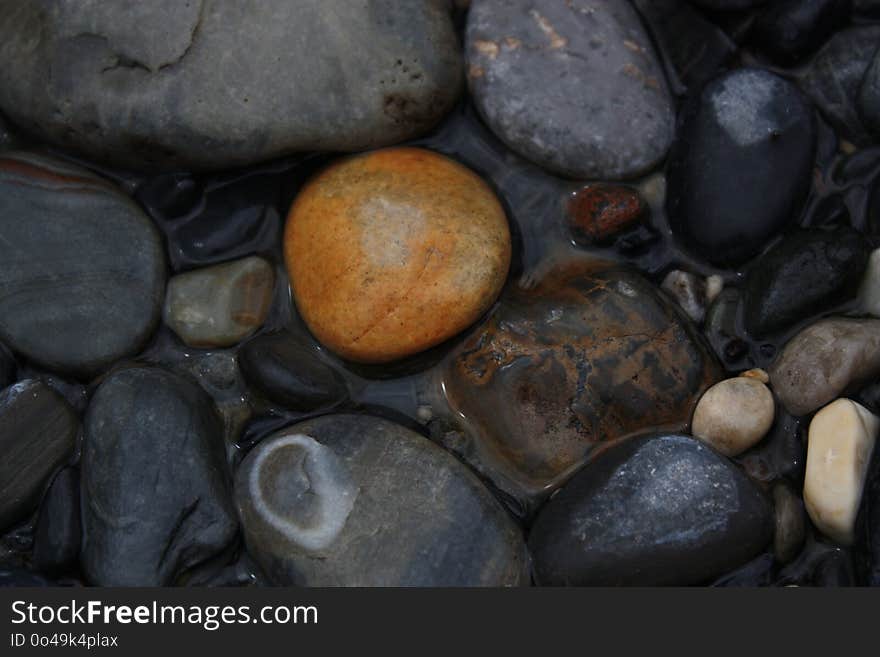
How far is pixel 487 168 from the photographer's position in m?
2.78

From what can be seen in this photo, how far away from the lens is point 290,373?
257cm

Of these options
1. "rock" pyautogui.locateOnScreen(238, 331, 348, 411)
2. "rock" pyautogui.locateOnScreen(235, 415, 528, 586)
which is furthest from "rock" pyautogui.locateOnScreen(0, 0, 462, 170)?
"rock" pyautogui.locateOnScreen(235, 415, 528, 586)

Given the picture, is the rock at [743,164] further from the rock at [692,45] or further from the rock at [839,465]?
the rock at [839,465]

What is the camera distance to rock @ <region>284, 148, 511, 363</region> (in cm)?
253

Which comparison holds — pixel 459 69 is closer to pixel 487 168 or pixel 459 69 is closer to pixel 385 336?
pixel 487 168

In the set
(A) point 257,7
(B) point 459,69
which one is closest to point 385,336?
(B) point 459,69

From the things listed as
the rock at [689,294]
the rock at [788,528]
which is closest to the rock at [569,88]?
the rock at [689,294]

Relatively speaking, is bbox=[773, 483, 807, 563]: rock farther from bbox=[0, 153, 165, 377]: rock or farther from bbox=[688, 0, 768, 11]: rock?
bbox=[0, 153, 165, 377]: rock

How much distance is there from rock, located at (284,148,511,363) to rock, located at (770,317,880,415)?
0.86 meters

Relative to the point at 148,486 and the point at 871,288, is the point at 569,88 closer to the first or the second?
the point at 871,288

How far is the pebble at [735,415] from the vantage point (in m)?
2.50

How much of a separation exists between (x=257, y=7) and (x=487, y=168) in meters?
0.82

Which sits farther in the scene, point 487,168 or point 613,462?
point 487,168

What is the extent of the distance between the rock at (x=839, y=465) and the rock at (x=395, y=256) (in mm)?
975
